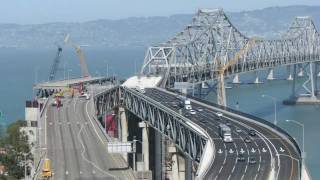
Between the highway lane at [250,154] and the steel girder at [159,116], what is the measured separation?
165cm

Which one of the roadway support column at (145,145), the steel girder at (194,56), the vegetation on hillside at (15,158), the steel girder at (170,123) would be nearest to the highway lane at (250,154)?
the steel girder at (170,123)

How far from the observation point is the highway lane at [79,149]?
205 feet

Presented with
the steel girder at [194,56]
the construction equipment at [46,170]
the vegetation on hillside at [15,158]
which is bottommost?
the vegetation on hillside at [15,158]

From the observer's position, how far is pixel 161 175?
91.9m

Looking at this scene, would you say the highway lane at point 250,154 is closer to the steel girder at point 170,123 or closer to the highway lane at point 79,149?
the steel girder at point 170,123

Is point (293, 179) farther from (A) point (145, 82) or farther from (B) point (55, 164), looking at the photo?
(A) point (145, 82)

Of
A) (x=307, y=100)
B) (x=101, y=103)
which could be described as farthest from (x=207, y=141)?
(x=307, y=100)

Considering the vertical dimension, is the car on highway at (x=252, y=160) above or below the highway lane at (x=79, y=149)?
above

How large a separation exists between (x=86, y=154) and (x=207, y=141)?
15.7 metres

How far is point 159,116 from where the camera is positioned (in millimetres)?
90375

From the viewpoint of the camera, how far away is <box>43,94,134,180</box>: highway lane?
62406 mm

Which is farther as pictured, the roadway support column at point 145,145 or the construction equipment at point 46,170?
the roadway support column at point 145,145

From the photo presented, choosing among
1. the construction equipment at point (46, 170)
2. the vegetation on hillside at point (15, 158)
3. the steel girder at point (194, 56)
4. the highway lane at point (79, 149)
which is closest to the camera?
the construction equipment at point (46, 170)

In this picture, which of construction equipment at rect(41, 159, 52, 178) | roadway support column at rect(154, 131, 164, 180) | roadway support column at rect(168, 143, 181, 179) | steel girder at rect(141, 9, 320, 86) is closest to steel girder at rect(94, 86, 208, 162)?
roadway support column at rect(154, 131, 164, 180)
